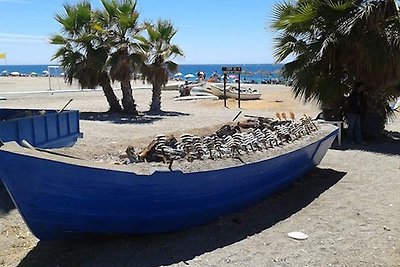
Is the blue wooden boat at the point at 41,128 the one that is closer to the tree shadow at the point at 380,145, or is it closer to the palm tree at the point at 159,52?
the tree shadow at the point at 380,145

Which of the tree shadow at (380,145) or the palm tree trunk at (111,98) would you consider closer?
the tree shadow at (380,145)

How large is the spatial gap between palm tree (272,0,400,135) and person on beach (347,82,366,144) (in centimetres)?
21

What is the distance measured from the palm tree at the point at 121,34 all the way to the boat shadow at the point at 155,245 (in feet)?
42.6

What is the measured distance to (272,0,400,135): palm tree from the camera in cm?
1138

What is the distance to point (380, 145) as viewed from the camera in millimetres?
12383

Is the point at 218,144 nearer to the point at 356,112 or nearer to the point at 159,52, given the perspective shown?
the point at 356,112

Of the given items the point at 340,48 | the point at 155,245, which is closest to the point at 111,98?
the point at 340,48

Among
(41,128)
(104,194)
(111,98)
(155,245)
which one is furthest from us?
(111,98)

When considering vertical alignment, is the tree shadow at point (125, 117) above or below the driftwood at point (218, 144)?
below

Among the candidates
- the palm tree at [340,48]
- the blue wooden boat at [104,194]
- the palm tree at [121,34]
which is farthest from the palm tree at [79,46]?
the blue wooden boat at [104,194]

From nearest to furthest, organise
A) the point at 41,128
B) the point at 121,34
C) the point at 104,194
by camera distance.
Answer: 1. the point at 104,194
2. the point at 41,128
3. the point at 121,34

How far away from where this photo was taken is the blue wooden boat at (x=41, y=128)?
7.62m

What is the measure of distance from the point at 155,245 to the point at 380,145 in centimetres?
888

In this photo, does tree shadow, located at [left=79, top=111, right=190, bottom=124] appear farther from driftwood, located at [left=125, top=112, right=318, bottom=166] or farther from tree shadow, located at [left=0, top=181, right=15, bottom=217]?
tree shadow, located at [left=0, top=181, right=15, bottom=217]
